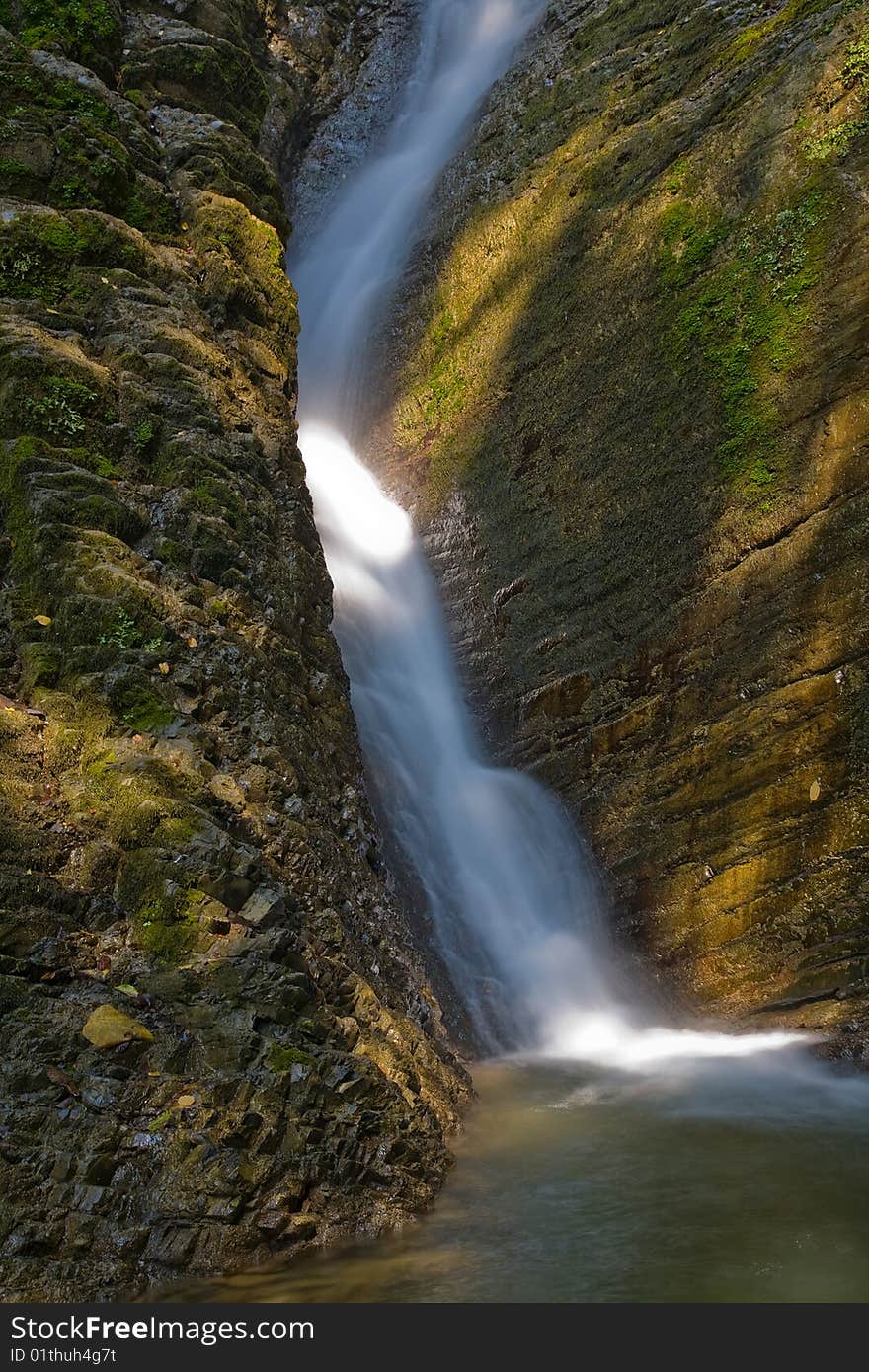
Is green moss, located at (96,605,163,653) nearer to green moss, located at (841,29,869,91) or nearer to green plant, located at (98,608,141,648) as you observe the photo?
green plant, located at (98,608,141,648)

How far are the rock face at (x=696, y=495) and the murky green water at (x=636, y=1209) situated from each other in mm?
2505

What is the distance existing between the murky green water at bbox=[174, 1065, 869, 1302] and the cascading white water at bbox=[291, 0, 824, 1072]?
5.48 ft

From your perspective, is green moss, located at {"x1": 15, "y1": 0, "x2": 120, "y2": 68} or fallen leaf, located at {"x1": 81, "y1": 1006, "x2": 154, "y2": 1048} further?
green moss, located at {"x1": 15, "y1": 0, "x2": 120, "y2": 68}

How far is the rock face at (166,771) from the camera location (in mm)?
4004

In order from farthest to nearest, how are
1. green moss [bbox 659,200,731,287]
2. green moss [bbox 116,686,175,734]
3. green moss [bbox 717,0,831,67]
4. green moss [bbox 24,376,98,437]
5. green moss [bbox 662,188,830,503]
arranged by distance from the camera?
1. green moss [bbox 717,0,831,67]
2. green moss [bbox 659,200,731,287]
3. green moss [bbox 662,188,830,503]
4. green moss [bbox 24,376,98,437]
5. green moss [bbox 116,686,175,734]

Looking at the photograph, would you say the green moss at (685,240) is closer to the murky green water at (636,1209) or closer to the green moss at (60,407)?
the green moss at (60,407)

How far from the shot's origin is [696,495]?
35.1 feet

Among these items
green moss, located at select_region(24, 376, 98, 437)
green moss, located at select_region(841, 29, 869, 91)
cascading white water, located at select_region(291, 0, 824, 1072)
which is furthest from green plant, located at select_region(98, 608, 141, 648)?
green moss, located at select_region(841, 29, 869, 91)

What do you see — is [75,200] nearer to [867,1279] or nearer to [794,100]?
[794,100]

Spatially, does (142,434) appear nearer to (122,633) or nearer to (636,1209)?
(122,633)

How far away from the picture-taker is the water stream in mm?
4039

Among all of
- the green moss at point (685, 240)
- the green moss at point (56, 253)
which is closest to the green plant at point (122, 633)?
the green moss at point (56, 253)

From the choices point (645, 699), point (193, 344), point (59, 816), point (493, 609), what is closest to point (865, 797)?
point (645, 699)

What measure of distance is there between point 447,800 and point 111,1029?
275 inches
